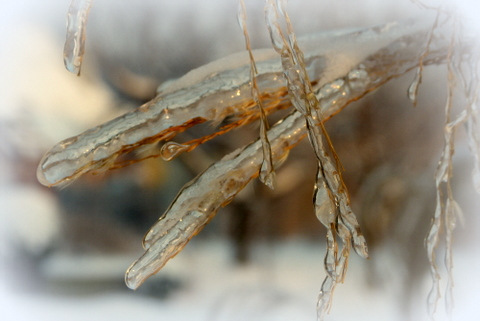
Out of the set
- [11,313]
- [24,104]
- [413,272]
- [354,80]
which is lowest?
[413,272]

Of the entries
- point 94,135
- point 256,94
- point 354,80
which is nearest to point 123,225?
point 94,135

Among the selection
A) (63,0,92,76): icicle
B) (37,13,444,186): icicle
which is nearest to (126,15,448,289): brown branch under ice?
(37,13,444,186): icicle

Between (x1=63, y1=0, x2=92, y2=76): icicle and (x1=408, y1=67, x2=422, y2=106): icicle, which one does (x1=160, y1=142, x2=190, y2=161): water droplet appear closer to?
(x1=63, y1=0, x2=92, y2=76): icicle

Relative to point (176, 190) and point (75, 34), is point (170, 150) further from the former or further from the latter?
point (75, 34)

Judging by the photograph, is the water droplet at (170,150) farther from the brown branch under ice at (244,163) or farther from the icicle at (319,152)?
the icicle at (319,152)

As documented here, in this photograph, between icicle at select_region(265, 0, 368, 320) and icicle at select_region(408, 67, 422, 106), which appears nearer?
icicle at select_region(265, 0, 368, 320)

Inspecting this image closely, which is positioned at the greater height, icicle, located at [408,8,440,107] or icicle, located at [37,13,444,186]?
icicle, located at [37,13,444,186]

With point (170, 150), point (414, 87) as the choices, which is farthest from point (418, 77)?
point (170, 150)

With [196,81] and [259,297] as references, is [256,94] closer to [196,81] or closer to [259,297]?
[196,81]
